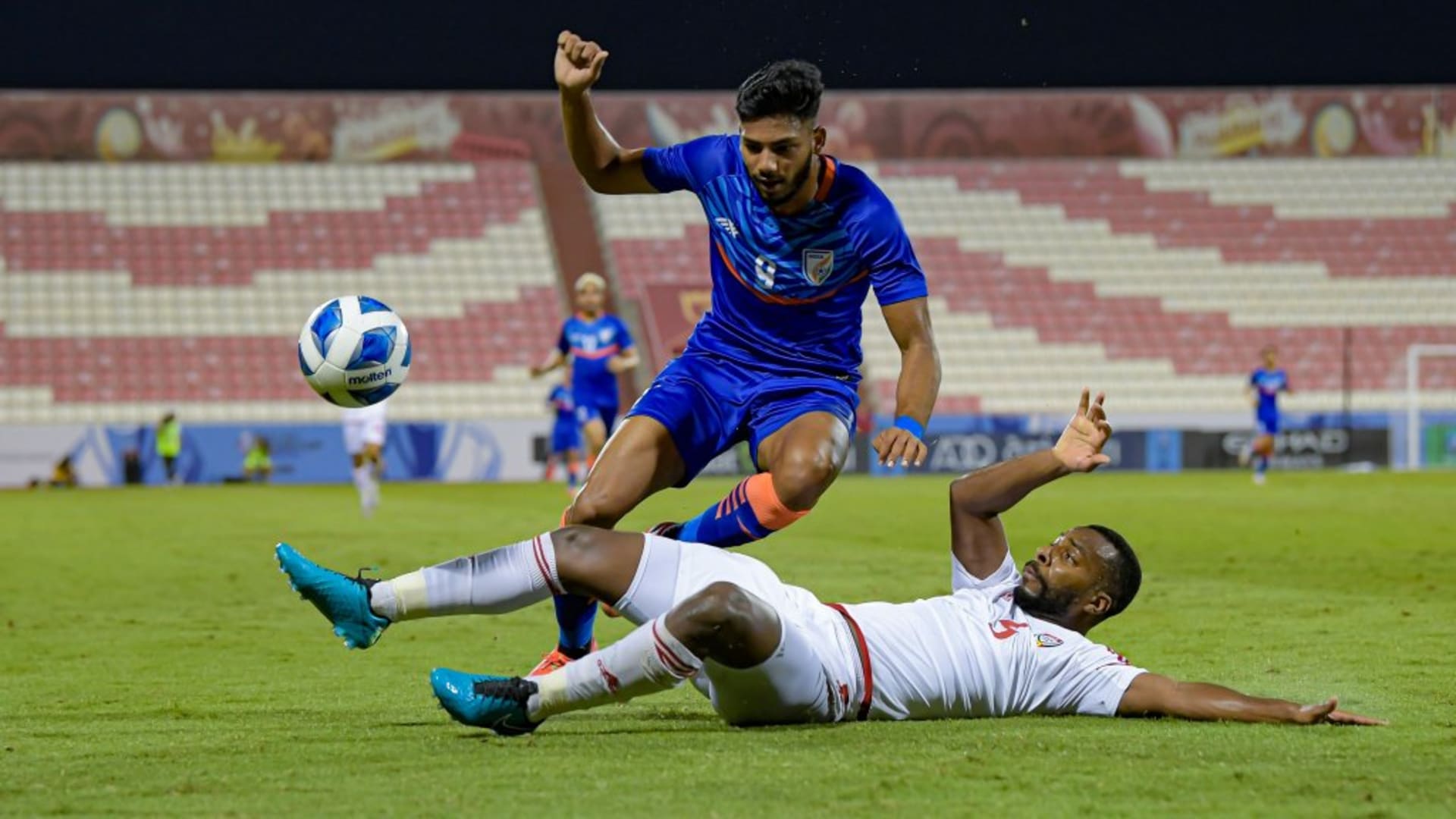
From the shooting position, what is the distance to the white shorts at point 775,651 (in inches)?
192

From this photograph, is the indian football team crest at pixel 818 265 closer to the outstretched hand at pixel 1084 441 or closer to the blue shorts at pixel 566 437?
the outstretched hand at pixel 1084 441

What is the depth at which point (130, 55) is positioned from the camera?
33688 mm

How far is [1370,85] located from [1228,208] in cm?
449

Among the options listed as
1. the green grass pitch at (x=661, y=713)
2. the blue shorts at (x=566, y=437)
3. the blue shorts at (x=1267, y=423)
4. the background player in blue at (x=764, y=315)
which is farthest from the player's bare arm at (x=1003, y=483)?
the blue shorts at (x=1267, y=423)

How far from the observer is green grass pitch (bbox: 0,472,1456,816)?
13.3 feet

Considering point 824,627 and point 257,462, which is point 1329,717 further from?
point 257,462

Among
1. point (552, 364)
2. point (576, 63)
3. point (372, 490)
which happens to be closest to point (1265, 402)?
point (552, 364)

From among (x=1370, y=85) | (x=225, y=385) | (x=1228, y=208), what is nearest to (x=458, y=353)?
(x=225, y=385)

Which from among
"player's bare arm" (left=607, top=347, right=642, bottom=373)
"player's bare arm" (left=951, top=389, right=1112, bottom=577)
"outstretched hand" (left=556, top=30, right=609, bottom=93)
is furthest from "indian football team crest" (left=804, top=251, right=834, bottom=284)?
"player's bare arm" (left=607, top=347, right=642, bottom=373)

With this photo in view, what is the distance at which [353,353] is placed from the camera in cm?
714

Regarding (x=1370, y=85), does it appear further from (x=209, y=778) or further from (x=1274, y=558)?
(x=209, y=778)

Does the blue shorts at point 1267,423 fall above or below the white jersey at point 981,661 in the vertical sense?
above

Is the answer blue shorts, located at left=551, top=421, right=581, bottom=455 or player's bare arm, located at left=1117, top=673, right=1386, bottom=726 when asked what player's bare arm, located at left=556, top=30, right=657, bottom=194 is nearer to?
player's bare arm, located at left=1117, top=673, right=1386, bottom=726

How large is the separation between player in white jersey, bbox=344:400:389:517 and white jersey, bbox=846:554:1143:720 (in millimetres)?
12542
